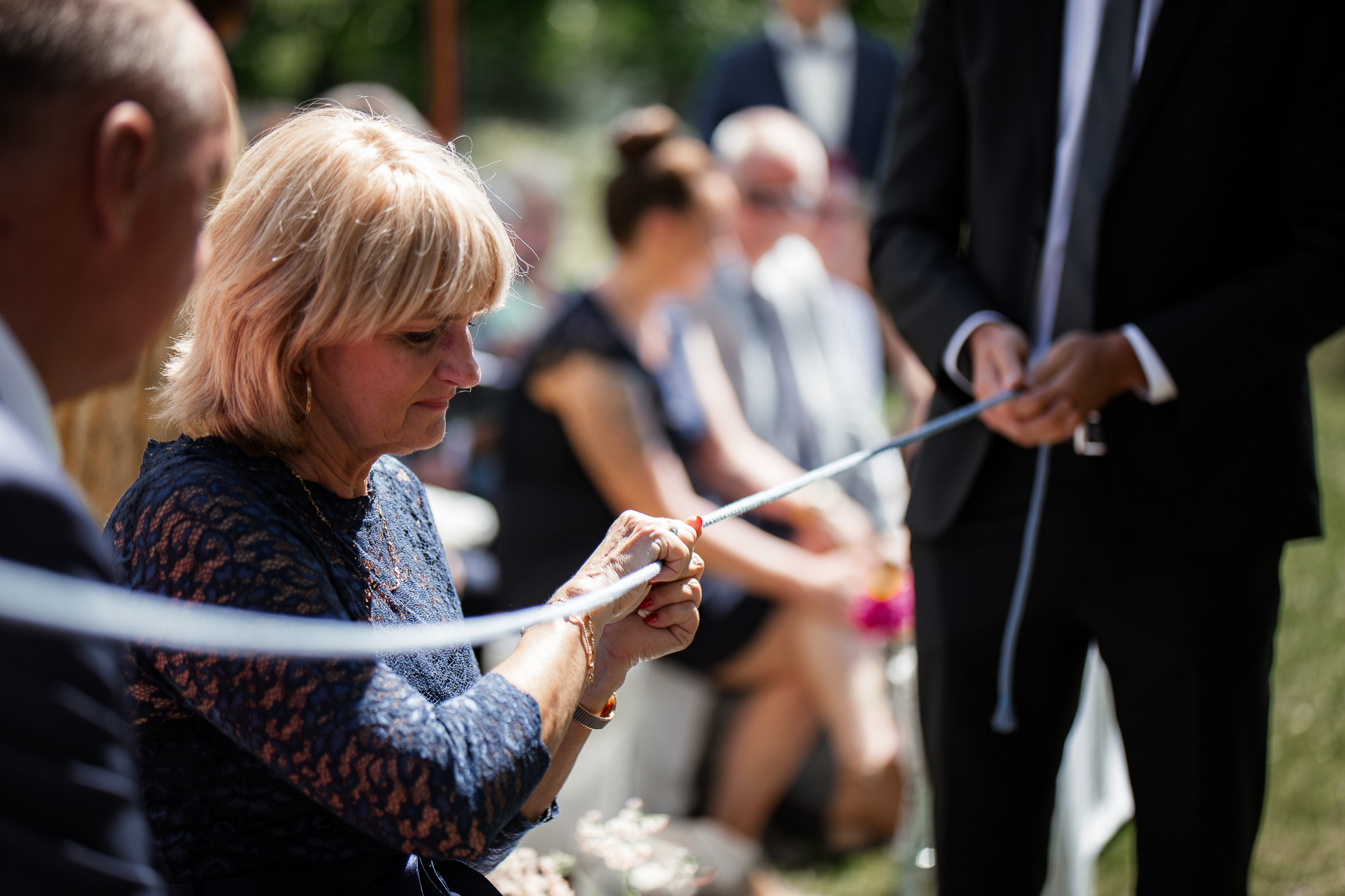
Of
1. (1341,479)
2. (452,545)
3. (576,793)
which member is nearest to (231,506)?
(576,793)

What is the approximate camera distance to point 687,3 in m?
18.8

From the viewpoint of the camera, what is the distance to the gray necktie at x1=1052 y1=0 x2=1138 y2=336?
1.97m

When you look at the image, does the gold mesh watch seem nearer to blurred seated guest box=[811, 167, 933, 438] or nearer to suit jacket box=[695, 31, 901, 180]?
blurred seated guest box=[811, 167, 933, 438]

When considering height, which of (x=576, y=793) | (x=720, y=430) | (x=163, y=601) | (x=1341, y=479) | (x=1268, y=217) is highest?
(x=1268, y=217)

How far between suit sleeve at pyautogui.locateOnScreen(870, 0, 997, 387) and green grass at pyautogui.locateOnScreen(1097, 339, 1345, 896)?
4.28 feet

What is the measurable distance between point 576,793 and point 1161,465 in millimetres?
1887

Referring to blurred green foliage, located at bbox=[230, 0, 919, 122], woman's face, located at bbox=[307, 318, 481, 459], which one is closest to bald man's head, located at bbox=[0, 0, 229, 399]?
woman's face, located at bbox=[307, 318, 481, 459]

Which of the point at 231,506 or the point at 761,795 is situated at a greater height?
the point at 231,506

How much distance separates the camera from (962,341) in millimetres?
2094

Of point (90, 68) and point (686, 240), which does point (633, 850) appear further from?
point (686, 240)

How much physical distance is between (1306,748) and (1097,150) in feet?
9.65

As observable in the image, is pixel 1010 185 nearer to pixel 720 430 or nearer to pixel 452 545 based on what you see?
pixel 720 430

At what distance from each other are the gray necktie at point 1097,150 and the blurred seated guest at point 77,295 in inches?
60.0

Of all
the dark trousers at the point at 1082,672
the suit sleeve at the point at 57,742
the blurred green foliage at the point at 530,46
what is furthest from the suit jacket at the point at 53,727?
the blurred green foliage at the point at 530,46
